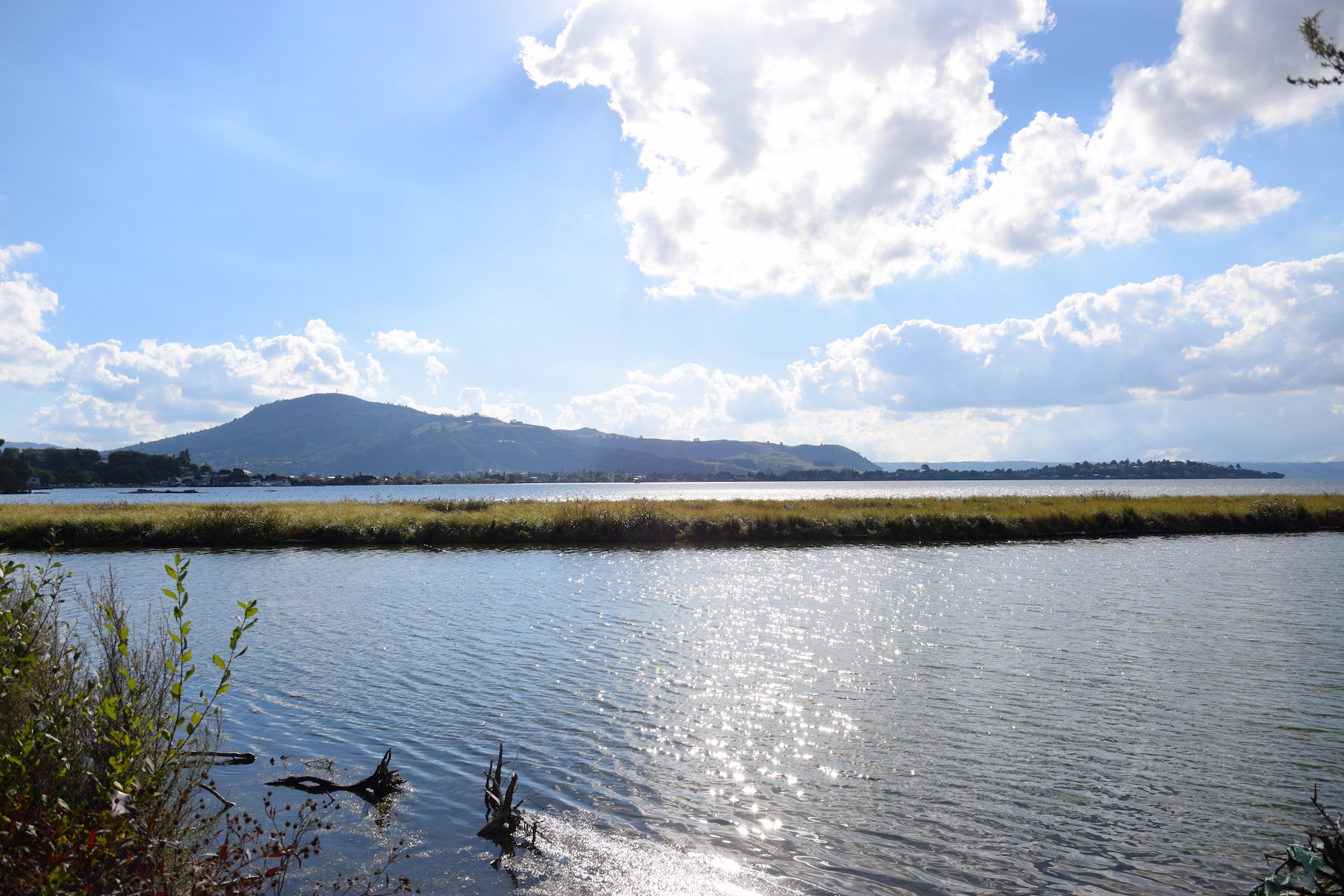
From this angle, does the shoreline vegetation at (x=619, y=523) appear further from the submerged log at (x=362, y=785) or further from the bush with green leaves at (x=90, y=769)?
the bush with green leaves at (x=90, y=769)

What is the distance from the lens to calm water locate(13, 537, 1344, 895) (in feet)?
28.1

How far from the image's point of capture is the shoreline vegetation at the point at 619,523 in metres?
47.7

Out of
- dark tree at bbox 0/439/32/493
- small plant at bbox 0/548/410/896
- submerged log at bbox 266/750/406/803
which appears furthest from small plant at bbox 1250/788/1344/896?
dark tree at bbox 0/439/32/493

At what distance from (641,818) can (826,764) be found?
3.45 m

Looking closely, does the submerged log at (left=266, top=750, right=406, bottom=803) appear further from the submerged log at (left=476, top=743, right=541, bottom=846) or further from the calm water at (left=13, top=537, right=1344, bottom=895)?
the submerged log at (left=476, top=743, right=541, bottom=846)

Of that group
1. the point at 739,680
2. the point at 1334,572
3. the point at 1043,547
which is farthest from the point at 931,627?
the point at 1043,547

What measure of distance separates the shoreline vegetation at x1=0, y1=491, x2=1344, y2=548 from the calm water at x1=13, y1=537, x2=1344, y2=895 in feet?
71.6

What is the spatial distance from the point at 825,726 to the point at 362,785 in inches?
315

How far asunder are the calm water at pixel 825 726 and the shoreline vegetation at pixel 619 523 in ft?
71.6

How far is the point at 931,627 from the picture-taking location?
70.5 ft

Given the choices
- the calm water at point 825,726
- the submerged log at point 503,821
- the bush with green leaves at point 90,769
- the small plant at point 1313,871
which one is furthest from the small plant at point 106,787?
the small plant at point 1313,871

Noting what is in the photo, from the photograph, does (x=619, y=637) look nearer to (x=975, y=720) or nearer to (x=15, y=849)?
(x=975, y=720)

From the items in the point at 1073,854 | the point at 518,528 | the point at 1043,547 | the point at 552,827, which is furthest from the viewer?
the point at 518,528

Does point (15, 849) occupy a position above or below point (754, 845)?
above
